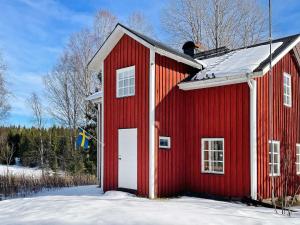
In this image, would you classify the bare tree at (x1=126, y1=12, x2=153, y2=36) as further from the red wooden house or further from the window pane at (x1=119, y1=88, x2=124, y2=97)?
the window pane at (x1=119, y1=88, x2=124, y2=97)

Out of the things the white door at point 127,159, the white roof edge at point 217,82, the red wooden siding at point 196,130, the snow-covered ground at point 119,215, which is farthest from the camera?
the white door at point 127,159

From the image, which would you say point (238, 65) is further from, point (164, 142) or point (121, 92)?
point (121, 92)

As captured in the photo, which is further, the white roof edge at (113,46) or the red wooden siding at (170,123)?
the white roof edge at (113,46)

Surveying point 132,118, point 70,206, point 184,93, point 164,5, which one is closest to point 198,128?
point 184,93

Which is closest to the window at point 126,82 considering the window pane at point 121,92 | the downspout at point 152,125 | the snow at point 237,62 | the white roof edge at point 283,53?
the window pane at point 121,92

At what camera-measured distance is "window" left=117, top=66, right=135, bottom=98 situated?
37.0ft

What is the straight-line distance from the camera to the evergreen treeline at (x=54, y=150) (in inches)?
906

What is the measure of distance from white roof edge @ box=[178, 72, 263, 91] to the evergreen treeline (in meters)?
11.5

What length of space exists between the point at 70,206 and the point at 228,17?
2238cm

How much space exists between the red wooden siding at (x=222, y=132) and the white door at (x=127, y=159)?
1799 mm

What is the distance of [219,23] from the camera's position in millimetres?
26312

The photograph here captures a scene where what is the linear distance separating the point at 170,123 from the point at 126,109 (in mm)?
1505

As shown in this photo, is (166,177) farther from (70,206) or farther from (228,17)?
(228,17)

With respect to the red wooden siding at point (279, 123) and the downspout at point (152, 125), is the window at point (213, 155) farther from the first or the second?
the downspout at point (152, 125)
